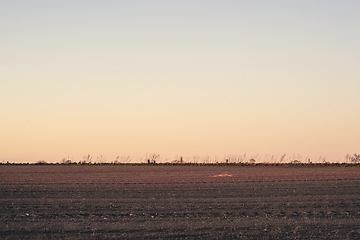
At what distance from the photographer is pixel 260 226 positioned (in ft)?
38.2

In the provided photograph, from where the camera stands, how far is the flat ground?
11.0 meters

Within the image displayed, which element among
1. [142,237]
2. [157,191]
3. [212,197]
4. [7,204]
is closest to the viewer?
[142,237]

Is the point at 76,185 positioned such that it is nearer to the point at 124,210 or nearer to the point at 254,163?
the point at 124,210

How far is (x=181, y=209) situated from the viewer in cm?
1373

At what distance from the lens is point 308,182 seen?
21.1 metres

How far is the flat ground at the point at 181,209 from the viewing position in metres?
11.0

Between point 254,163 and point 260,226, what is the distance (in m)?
23.0

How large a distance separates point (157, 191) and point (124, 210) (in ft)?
13.8

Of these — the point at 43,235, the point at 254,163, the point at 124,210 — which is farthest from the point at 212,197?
the point at 254,163

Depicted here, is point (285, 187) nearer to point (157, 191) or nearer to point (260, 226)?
point (157, 191)

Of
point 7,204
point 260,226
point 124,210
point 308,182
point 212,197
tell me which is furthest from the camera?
point 308,182

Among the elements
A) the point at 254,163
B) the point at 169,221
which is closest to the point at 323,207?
the point at 169,221

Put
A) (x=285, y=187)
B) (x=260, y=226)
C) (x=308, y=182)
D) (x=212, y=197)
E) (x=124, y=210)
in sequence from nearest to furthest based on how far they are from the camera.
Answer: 1. (x=260, y=226)
2. (x=124, y=210)
3. (x=212, y=197)
4. (x=285, y=187)
5. (x=308, y=182)

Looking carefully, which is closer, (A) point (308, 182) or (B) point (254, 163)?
(A) point (308, 182)
